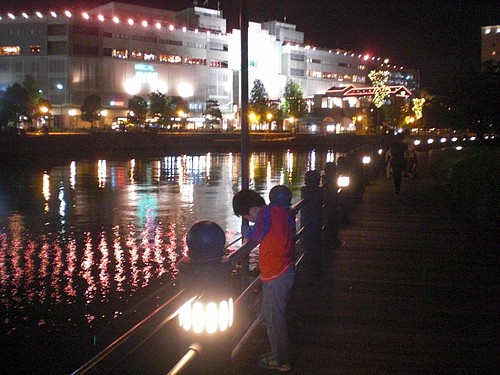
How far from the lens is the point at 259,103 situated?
3890 inches

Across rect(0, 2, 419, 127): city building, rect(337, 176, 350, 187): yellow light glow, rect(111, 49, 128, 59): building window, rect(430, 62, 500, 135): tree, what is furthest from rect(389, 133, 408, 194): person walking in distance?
rect(111, 49, 128, 59): building window

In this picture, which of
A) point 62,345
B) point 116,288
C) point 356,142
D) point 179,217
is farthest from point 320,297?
point 356,142

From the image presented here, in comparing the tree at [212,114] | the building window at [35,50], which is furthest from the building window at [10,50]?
the tree at [212,114]

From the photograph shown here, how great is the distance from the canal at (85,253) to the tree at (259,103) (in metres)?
73.0

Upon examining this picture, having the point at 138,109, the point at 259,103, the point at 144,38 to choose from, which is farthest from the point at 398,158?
the point at 144,38

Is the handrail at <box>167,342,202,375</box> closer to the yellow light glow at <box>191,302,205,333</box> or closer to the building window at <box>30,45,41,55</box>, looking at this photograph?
the yellow light glow at <box>191,302,205,333</box>

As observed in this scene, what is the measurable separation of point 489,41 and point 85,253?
5362 inches

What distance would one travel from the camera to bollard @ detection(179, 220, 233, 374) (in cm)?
335

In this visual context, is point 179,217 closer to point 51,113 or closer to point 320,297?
point 320,297

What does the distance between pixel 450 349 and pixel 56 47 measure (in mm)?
86680

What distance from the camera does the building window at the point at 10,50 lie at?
280 ft

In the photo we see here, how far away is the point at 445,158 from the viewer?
2161cm

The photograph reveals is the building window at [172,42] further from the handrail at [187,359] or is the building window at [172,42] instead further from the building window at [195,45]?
the handrail at [187,359]

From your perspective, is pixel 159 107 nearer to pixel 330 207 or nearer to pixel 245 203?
pixel 330 207
